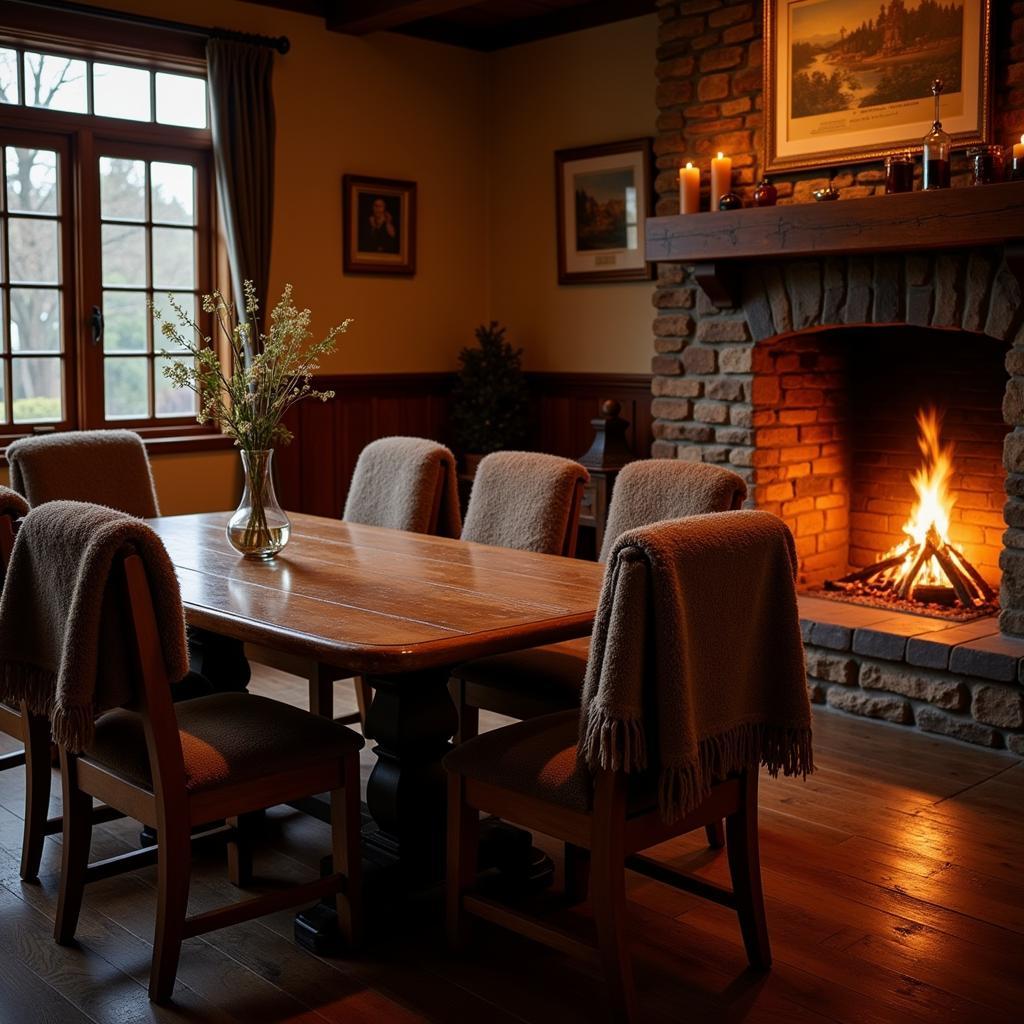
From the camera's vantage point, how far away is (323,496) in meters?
5.85

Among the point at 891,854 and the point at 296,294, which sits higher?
the point at 296,294

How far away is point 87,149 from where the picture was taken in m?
4.93

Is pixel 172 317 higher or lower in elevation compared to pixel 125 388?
higher

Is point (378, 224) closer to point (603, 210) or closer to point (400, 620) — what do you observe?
point (603, 210)

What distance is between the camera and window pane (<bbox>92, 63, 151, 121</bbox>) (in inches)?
195

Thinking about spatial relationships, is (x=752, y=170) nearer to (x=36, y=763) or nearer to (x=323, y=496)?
(x=323, y=496)

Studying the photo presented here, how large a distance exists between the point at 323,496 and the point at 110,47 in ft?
6.84

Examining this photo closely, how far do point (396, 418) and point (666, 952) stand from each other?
388cm

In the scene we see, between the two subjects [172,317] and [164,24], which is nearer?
[164,24]

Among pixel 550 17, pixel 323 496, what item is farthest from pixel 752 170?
pixel 323 496

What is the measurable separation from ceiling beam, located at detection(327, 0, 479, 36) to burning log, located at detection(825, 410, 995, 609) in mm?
2501

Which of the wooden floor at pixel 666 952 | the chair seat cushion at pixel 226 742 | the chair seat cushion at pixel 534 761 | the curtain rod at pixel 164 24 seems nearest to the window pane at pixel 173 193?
the curtain rod at pixel 164 24

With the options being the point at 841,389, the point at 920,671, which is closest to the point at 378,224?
the point at 841,389

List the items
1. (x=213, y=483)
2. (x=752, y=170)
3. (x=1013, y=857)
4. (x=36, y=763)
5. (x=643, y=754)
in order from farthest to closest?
(x=213, y=483) → (x=752, y=170) → (x=1013, y=857) → (x=36, y=763) → (x=643, y=754)
